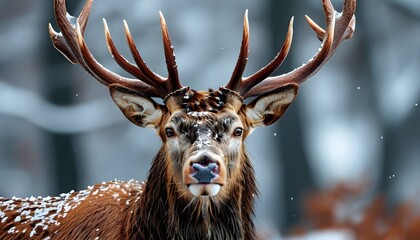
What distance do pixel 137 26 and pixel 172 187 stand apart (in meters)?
14.2

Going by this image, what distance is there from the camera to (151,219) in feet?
32.2

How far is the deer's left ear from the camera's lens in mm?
10047

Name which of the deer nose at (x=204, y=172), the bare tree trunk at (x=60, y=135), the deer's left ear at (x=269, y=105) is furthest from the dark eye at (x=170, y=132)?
the bare tree trunk at (x=60, y=135)

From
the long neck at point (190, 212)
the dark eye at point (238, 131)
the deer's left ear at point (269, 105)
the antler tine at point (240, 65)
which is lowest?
the long neck at point (190, 212)

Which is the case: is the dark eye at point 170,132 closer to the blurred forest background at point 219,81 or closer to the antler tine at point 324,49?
the antler tine at point 324,49

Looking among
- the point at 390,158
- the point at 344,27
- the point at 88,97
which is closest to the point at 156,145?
the point at 88,97

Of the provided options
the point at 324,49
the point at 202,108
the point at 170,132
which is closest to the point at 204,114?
the point at 202,108

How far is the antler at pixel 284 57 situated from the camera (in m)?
9.95

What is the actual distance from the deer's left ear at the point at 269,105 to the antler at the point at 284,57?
0.25ft

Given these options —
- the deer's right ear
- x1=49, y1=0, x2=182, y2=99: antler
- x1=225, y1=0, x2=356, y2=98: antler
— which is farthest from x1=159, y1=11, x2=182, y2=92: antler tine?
x1=225, y1=0, x2=356, y2=98: antler

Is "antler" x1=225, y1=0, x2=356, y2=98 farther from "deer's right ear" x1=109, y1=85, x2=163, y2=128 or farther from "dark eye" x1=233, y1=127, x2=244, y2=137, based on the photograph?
"deer's right ear" x1=109, y1=85, x2=163, y2=128

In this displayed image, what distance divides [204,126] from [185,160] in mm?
230

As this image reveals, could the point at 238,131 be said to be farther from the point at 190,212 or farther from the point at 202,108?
the point at 190,212

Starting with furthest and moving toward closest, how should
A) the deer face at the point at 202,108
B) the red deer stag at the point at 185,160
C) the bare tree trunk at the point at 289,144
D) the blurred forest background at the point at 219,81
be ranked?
the blurred forest background at the point at 219,81, the bare tree trunk at the point at 289,144, the red deer stag at the point at 185,160, the deer face at the point at 202,108
